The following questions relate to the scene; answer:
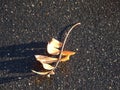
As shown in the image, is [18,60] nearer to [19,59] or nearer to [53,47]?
[19,59]

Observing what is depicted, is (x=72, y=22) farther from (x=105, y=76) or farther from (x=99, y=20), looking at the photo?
(x=105, y=76)

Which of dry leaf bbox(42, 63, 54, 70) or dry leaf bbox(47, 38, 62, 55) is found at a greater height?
dry leaf bbox(47, 38, 62, 55)

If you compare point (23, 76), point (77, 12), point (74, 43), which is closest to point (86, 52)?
point (74, 43)

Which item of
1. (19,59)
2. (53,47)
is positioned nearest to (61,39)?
(53,47)

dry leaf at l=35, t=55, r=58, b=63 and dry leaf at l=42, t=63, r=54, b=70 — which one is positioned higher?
dry leaf at l=35, t=55, r=58, b=63

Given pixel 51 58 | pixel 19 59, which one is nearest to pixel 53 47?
pixel 51 58

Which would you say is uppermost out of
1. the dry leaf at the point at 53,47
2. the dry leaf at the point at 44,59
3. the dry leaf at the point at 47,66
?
the dry leaf at the point at 53,47

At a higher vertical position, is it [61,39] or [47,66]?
[61,39]

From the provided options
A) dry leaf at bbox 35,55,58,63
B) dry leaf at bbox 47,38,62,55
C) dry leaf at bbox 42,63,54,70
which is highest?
dry leaf at bbox 47,38,62,55
